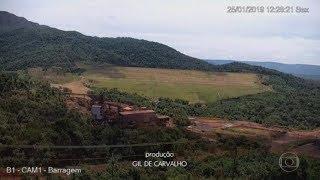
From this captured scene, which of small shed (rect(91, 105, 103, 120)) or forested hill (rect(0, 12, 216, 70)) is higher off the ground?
forested hill (rect(0, 12, 216, 70))

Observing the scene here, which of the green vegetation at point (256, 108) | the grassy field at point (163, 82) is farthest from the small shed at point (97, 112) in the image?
the grassy field at point (163, 82)

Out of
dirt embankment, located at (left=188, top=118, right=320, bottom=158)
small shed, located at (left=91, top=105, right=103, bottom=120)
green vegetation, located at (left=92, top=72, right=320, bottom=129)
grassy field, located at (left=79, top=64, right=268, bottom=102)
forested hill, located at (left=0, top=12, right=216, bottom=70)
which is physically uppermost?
forested hill, located at (left=0, top=12, right=216, bottom=70)

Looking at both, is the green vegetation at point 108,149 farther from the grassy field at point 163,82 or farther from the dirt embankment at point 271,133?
the grassy field at point 163,82

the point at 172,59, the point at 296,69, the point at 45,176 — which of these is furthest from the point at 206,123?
the point at 296,69

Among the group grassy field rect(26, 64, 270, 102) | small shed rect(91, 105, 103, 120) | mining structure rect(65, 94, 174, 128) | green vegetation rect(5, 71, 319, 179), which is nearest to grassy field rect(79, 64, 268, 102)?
grassy field rect(26, 64, 270, 102)

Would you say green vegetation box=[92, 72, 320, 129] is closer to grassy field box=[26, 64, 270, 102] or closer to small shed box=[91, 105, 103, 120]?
grassy field box=[26, 64, 270, 102]
